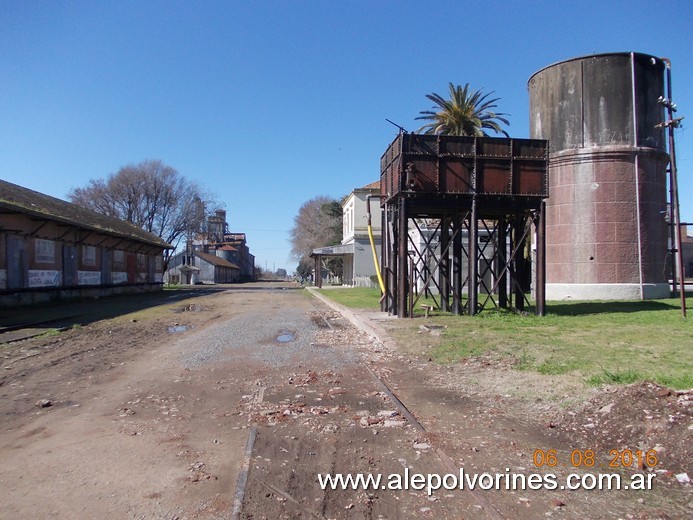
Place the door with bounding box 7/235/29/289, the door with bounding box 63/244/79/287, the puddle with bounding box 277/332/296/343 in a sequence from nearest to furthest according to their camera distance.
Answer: the puddle with bounding box 277/332/296/343, the door with bounding box 7/235/29/289, the door with bounding box 63/244/79/287

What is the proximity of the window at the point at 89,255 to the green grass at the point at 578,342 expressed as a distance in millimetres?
23872

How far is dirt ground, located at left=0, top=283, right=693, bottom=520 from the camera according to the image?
4168 millimetres

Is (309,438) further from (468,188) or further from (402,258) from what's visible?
(468,188)

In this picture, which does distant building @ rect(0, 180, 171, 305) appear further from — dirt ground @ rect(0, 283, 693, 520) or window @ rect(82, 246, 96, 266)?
dirt ground @ rect(0, 283, 693, 520)

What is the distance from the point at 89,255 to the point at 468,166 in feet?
85.5

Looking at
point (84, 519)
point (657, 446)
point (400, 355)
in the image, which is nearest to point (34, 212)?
point (400, 355)

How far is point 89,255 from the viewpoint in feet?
111

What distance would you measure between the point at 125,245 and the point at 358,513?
4118 centimetres

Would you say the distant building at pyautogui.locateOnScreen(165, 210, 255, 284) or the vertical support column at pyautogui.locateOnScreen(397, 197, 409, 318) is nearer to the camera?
the vertical support column at pyautogui.locateOnScreen(397, 197, 409, 318)

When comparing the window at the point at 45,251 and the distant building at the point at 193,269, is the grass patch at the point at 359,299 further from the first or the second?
the distant building at the point at 193,269

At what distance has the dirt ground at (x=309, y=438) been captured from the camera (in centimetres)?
417

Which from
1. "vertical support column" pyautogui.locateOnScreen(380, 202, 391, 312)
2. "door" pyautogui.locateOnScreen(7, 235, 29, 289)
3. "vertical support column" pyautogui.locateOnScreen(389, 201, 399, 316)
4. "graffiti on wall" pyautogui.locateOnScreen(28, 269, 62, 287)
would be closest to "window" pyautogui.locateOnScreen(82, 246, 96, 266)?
"graffiti on wall" pyautogui.locateOnScreen(28, 269, 62, 287)

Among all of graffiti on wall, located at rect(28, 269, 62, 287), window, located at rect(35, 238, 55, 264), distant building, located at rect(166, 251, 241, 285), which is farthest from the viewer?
distant building, located at rect(166, 251, 241, 285)

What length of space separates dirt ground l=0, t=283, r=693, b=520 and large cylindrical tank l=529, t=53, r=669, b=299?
16776 millimetres
